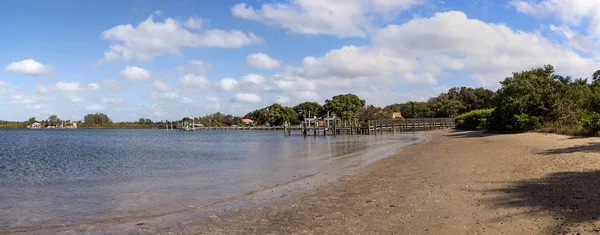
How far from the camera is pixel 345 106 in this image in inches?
3986

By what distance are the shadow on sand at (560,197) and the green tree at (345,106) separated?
8993 cm

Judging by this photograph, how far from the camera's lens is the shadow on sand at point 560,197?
6.21 metres

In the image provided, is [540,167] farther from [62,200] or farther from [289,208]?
[62,200]

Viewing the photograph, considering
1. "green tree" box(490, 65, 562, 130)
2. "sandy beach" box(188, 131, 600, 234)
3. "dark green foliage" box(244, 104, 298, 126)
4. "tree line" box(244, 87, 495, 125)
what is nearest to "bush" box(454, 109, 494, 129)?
"green tree" box(490, 65, 562, 130)

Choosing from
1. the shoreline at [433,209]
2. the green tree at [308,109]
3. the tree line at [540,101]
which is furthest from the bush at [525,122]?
the green tree at [308,109]

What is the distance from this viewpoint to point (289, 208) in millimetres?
9117

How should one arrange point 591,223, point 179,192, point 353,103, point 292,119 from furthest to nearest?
point 292,119 → point 353,103 → point 179,192 → point 591,223

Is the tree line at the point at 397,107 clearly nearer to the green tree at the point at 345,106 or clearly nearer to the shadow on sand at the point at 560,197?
the green tree at the point at 345,106

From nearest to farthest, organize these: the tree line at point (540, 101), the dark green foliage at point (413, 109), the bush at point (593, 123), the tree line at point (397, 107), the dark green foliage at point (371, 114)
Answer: the bush at point (593, 123), the tree line at point (540, 101), the tree line at point (397, 107), the dark green foliage at point (371, 114), the dark green foliage at point (413, 109)

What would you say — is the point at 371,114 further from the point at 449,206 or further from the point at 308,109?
the point at 449,206

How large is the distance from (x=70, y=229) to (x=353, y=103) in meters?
97.8

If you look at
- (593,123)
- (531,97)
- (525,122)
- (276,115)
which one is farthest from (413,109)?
(593,123)

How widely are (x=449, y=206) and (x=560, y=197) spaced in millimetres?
2112

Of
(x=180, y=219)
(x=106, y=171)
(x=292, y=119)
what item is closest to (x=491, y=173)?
(x=180, y=219)
